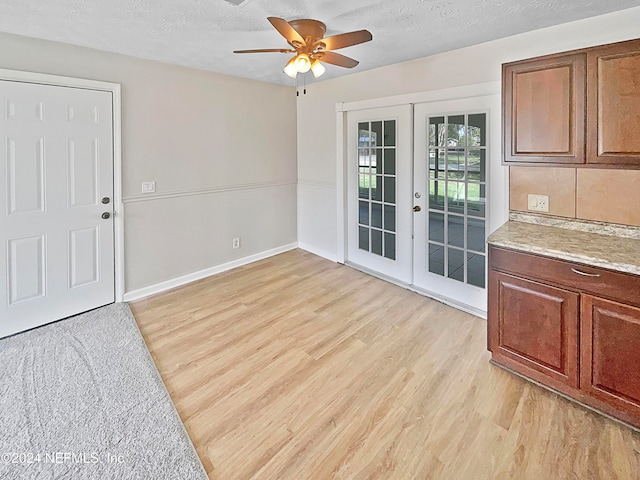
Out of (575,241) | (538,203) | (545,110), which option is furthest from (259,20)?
(575,241)

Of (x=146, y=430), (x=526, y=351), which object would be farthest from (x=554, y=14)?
(x=146, y=430)

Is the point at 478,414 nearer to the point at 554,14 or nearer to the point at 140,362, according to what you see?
the point at 140,362

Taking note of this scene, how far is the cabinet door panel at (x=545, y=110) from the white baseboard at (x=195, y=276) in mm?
3339

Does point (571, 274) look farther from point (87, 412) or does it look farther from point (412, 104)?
point (87, 412)

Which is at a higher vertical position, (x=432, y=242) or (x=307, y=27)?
(x=307, y=27)

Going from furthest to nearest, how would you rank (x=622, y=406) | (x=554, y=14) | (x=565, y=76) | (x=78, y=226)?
1. (x=78, y=226)
2. (x=554, y=14)
3. (x=565, y=76)
4. (x=622, y=406)

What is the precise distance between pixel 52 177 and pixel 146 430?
7.71 feet

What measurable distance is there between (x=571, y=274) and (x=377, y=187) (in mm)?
2457

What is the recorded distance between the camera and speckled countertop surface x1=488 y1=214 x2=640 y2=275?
1.91 metres

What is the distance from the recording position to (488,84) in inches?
118

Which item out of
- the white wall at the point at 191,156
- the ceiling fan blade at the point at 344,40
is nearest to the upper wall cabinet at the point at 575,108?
the ceiling fan blade at the point at 344,40

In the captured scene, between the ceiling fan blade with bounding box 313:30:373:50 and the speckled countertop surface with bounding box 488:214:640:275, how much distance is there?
157cm

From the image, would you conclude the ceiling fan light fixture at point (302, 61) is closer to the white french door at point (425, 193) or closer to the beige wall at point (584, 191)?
the white french door at point (425, 193)

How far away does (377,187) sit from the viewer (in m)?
4.19
